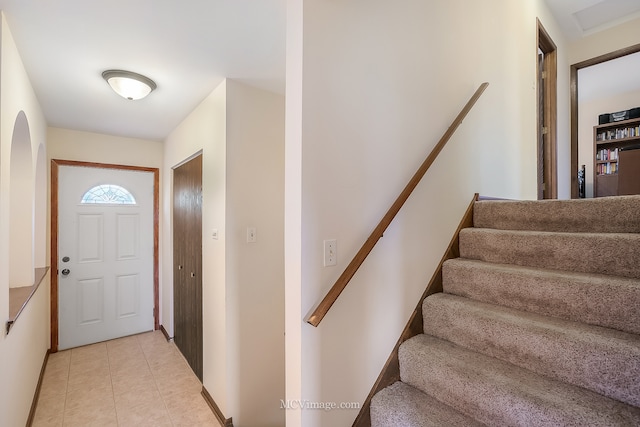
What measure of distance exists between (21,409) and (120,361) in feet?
3.91

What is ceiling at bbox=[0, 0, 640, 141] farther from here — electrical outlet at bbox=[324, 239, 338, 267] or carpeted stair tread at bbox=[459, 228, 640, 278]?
carpeted stair tread at bbox=[459, 228, 640, 278]

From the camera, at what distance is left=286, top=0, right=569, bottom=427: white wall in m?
1.16

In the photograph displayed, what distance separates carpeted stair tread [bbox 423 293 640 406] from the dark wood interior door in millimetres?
2015

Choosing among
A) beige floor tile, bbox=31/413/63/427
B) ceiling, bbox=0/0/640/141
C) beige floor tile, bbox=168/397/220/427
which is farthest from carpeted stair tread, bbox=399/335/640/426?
beige floor tile, bbox=31/413/63/427

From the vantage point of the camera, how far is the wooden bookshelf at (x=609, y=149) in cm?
425

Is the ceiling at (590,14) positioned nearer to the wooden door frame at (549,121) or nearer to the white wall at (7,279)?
the wooden door frame at (549,121)

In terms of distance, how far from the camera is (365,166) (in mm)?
1352

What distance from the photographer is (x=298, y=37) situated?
3.81ft

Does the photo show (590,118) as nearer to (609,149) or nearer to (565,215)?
(609,149)

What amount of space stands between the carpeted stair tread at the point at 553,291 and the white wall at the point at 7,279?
7.97ft

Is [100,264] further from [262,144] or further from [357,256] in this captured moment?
[357,256]

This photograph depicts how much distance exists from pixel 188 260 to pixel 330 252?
211 centimetres

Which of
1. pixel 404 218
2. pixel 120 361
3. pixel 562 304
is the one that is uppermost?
pixel 404 218

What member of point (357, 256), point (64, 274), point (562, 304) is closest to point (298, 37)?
point (357, 256)
